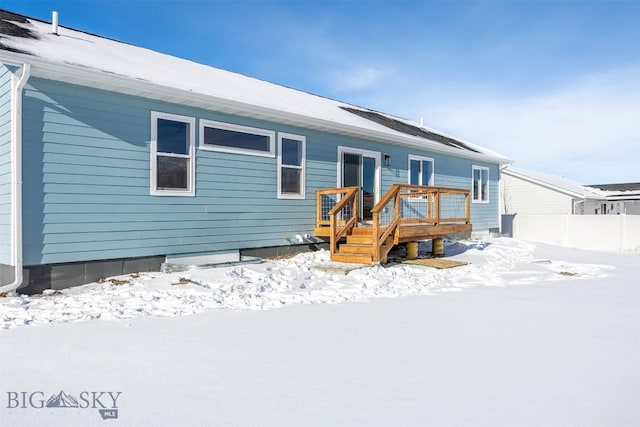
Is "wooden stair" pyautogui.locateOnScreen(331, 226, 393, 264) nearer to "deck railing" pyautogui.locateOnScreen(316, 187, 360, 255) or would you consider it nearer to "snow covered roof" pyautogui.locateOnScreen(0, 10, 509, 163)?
"deck railing" pyautogui.locateOnScreen(316, 187, 360, 255)

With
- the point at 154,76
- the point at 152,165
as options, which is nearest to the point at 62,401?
the point at 152,165

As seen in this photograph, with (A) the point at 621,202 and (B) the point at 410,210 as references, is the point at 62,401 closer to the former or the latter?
(B) the point at 410,210

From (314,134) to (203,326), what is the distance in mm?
6222

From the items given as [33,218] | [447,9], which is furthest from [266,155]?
[447,9]

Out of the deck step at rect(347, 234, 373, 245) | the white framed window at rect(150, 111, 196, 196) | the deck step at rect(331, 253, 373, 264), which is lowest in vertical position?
the deck step at rect(331, 253, 373, 264)

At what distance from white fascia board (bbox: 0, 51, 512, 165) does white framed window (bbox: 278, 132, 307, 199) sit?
1.24 ft

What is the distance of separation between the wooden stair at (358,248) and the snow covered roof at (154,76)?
A: 2577mm

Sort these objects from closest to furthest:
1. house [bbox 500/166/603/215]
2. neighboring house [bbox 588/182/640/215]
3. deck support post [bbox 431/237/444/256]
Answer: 1. deck support post [bbox 431/237/444/256]
2. house [bbox 500/166/603/215]
3. neighboring house [bbox 588/182/640/215]

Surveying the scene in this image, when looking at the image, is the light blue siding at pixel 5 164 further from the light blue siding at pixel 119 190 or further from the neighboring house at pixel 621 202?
the neighboring house at pixel 621 202

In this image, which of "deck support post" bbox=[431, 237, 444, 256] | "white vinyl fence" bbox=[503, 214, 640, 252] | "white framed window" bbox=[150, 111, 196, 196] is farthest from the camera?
"white vinyl fence" bbox=[503, 214, 640, 252]

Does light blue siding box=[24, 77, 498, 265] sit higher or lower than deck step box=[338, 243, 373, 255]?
higher

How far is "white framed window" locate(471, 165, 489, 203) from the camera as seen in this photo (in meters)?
14.6

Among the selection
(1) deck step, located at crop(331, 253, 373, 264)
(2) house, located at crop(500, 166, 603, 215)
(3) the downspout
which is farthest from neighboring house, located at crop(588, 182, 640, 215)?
(3) the downspout

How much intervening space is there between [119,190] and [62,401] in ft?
15.5
